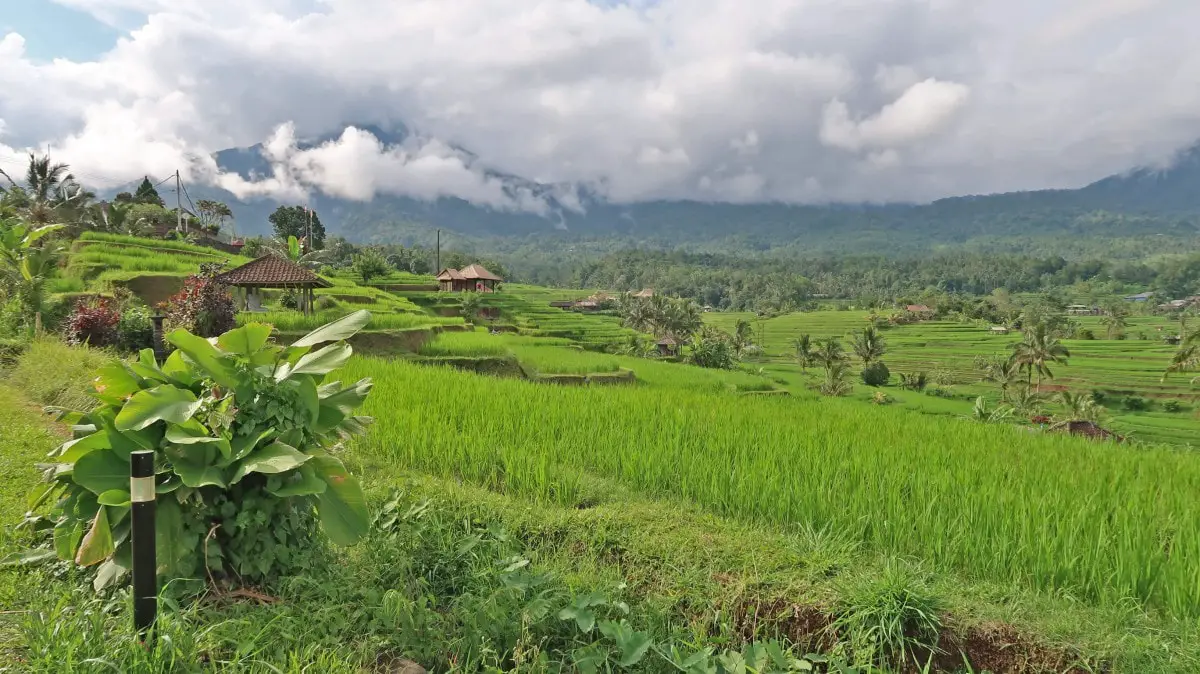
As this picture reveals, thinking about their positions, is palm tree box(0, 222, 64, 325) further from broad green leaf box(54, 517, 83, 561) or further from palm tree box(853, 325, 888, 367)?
palm tree box(853, 325, 888, 367)

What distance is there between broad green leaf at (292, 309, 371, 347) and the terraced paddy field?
31.4 m

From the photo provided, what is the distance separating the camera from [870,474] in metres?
3.75

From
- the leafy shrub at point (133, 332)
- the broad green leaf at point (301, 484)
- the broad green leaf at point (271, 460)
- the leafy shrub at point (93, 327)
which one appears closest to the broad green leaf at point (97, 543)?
the broad green leaf at point (271, 460)

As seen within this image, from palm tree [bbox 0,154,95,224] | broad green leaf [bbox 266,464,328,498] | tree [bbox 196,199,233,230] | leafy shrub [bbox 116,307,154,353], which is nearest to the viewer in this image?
broad green leaf [bbox 266,464,328,498]

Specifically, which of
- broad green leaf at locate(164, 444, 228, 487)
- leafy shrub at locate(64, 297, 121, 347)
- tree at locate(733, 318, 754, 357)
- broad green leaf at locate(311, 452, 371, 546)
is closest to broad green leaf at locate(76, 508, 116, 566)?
broad green leaf at locate(164, 444, 228, 487)

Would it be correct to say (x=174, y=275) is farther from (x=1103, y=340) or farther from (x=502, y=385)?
(x=1103, y=340)

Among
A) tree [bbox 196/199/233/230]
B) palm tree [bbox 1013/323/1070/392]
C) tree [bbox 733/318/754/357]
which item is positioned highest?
tree [bbox 196/199/233/230]

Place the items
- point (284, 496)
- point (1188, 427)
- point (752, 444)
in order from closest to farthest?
point (284, 496) → point (752, 444) → point (1188, 427)

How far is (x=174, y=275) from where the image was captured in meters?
A: 15.0

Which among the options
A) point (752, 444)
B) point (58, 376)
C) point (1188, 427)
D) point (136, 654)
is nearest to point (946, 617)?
point (752, 444)

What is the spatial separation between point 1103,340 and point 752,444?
78543 millimetres

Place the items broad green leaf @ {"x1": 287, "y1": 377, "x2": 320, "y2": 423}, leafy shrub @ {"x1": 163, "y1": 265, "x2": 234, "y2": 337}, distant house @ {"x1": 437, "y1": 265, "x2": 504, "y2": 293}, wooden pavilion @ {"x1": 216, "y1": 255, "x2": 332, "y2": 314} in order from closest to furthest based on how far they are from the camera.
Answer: broad green leaf @ {"x1": 287, "y1": 377, "x2": 320, "y2": 423}, leafy shrub @ {"x1": 163, "y1": 265, "x2": 234, "y2": 337}, wooden pavilion @ {"x1": 216, "y1": 255, "x2": 332, "y2": 314}, distant house @ {"x1": 437, "y1": 265, "x2": 504, "y2": 293}

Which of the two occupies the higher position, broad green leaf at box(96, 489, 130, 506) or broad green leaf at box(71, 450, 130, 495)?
broad green leaf at box(71, 450, 130, 495)

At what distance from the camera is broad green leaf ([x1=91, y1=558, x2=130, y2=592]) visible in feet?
6.72
